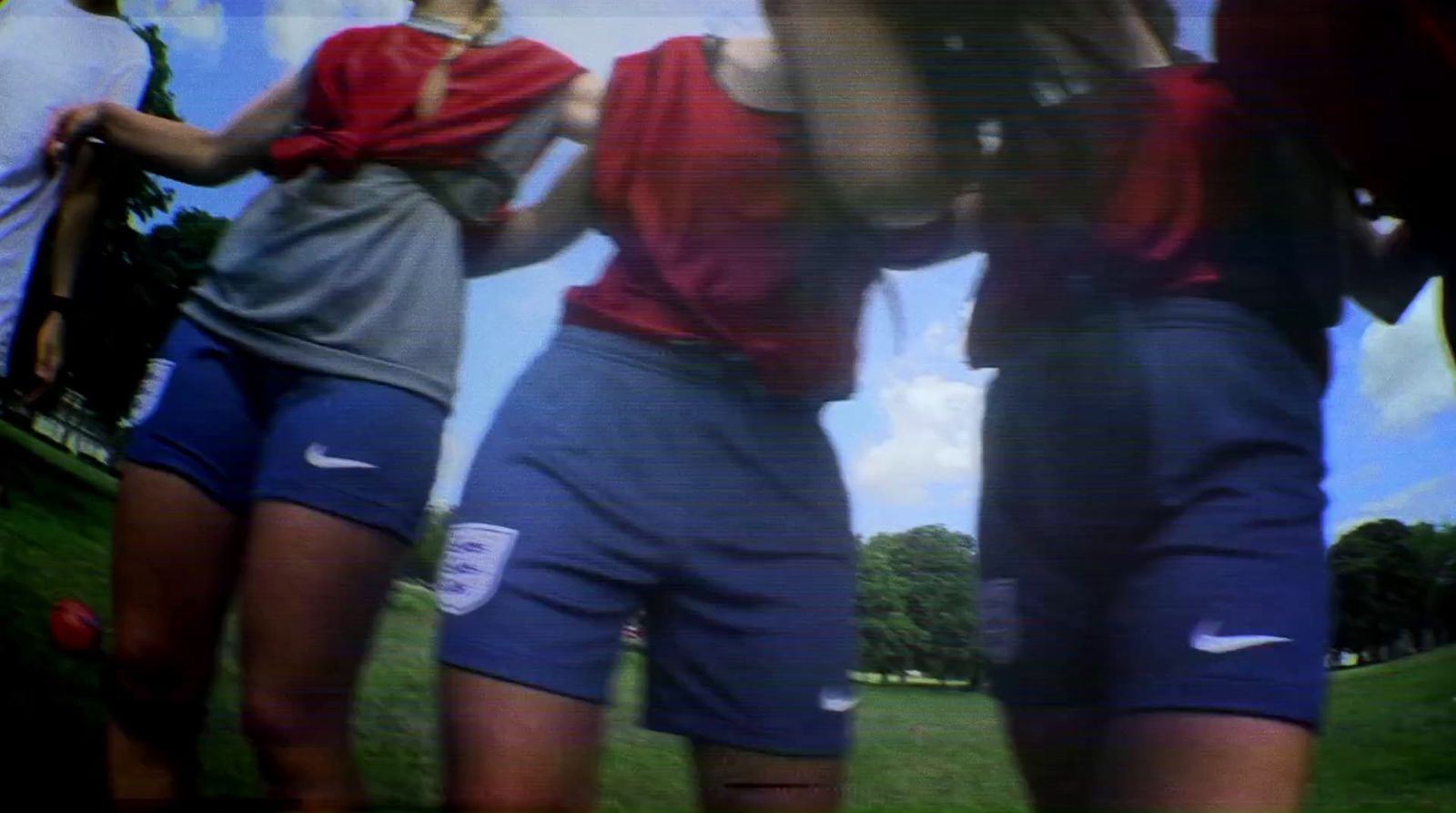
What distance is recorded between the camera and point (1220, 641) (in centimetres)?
170

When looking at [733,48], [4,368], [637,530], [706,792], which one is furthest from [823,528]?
[4,368]

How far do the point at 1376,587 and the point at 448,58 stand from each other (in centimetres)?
157

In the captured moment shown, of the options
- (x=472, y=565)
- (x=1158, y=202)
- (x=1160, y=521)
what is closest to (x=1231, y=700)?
(x=1160, y=521)

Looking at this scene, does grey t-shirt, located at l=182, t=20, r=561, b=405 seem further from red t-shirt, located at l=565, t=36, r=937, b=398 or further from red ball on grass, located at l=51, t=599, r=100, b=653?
red ball on grass, located at l=51, t=599, r=100, b=653

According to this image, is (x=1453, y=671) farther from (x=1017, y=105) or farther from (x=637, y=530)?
(x=637, y=530)

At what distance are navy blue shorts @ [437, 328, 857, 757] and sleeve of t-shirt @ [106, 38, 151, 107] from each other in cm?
91

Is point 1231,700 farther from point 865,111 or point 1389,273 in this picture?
point 865,111

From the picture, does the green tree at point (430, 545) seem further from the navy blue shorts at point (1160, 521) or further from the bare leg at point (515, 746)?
the navy blue shorts at point (1160, 521)

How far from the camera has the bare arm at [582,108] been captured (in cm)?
196

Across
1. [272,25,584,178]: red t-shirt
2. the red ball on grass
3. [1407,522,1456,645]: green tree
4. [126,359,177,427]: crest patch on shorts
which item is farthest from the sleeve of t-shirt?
[1407,522,1456,645]: green tree

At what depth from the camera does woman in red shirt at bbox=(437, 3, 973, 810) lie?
1825 millimetres

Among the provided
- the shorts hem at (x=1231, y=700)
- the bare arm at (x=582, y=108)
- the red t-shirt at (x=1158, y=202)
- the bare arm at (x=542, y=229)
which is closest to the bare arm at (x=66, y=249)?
the bare arm at (x=542, y=229)

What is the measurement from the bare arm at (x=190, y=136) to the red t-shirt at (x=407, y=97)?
53mm

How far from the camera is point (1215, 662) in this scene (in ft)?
5.57
